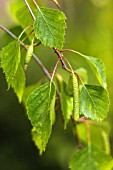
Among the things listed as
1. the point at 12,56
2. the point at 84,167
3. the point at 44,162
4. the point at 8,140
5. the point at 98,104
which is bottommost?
the point at 44,162

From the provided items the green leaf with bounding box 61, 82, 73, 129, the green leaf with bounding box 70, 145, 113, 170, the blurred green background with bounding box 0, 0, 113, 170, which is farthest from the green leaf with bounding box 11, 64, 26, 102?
the blurred green background with bounding box 0, 0, 113, 170

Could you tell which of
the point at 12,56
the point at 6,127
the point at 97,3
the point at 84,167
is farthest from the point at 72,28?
the point at 12,56

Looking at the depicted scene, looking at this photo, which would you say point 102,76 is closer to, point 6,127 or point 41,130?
point 41,130

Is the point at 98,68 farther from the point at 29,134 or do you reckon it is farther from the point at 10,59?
the point at 29,134

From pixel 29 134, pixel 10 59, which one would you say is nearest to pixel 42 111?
pixel 10 59

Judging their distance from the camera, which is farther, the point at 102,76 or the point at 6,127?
the point at 6,127
